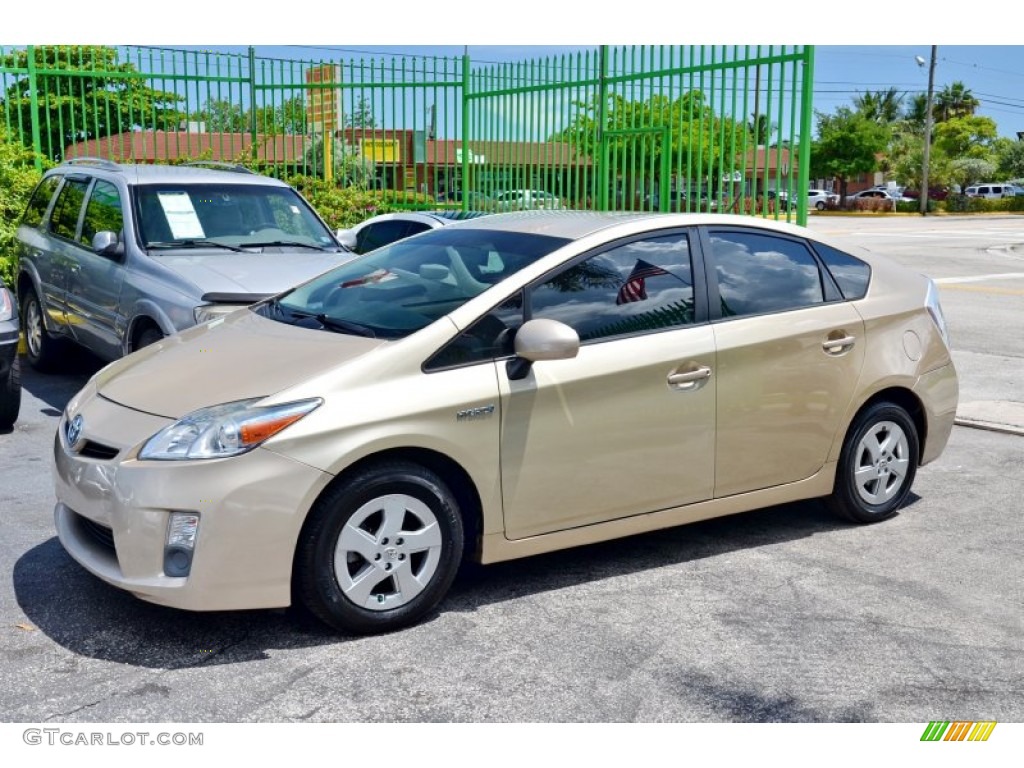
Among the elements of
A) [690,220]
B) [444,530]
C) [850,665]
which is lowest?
[850,665]

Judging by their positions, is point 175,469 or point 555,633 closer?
point 175,469

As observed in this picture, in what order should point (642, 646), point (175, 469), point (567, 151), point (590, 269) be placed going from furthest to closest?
point (567, 151), point (590, 269), point (642, 646), point (175, 469)

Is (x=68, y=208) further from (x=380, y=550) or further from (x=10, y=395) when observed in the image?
(x=380, y=550)

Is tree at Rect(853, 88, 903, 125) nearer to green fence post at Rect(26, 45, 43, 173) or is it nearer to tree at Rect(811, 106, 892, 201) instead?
tree at Rect(811, 106, 892, 201)

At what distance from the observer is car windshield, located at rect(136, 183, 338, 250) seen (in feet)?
28.5

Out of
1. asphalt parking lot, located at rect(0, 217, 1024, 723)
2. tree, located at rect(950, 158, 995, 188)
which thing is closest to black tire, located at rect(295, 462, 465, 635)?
asphalt parking lot, located at rect(0, 217, 1024, 723)

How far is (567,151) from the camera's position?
45.1 ft

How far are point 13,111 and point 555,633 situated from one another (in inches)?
521

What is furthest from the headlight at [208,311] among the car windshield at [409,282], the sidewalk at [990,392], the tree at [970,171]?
the tree at [970,171]

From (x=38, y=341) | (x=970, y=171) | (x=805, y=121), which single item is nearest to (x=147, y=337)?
(x=38, y=341)

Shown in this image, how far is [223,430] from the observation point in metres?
4.21

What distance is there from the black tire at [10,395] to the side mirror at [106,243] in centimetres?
110

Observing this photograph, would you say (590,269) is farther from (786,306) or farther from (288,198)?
(288,198)

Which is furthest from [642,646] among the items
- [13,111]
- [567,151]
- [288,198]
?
[13,111]
